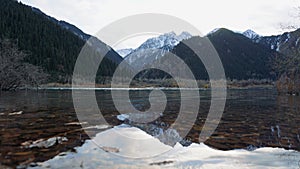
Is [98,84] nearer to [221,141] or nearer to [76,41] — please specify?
[76,41]

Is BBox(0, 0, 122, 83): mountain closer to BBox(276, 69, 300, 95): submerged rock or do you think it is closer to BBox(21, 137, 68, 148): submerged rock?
BBox(276, 69, 300, 95): submerged rock

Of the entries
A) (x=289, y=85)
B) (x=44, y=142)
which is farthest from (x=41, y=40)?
(x=44, y=142)

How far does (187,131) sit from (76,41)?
157471mm

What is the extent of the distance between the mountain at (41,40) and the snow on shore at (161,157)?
106 metres

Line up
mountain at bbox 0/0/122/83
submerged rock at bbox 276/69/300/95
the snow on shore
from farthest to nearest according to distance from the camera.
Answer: mountain at bbox 0/0/122/83, submerged rock at bbox 276/69/300/95, the snow on shore

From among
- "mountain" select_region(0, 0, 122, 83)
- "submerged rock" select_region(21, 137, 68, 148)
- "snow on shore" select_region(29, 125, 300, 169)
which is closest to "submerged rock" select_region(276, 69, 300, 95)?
"snow on shore" select_region(29, 125, 300, 169)

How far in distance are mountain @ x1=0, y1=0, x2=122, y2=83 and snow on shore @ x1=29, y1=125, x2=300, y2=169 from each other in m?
106

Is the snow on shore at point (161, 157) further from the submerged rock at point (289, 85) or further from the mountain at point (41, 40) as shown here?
the mountain at point (41, 40)

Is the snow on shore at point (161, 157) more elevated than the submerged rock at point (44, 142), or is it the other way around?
the submerged rock at point (44, 142)

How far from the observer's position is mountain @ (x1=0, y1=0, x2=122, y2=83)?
11925cm

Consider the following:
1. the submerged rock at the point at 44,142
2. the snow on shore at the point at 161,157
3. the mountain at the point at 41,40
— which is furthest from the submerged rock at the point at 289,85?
the mountain at the point at 41,40

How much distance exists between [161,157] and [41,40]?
138 metres

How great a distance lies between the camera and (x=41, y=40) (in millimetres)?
133500

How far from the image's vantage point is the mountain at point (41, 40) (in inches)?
4695
